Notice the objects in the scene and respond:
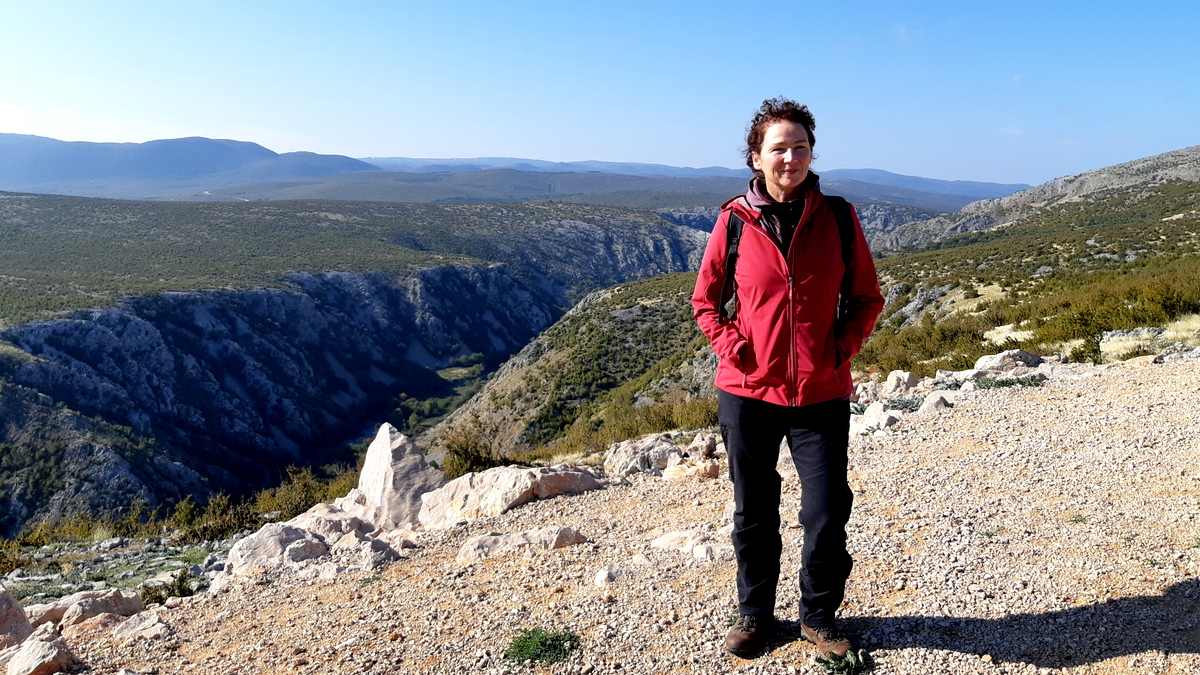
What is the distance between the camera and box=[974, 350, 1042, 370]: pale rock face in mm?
9891

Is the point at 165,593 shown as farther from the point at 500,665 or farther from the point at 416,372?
the point at 416,372

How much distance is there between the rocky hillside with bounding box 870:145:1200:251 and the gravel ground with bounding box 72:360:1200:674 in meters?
57.7

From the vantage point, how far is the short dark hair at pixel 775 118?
3057mm

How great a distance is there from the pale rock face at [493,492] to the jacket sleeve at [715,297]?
14.0 ft

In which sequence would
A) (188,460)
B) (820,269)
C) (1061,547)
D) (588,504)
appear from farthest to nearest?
(188,460) → (588,504) → (1061,547) → (820,269)

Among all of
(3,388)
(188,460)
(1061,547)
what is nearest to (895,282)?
(1061,547)

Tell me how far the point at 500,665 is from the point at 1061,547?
324 centimetres

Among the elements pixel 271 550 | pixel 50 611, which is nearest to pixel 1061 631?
pixel 271 550

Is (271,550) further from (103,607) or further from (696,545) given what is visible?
(696,545)

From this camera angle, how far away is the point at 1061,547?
4.22 metres

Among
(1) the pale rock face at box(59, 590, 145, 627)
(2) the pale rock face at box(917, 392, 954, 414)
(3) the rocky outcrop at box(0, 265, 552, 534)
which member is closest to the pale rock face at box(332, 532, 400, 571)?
(1) the pale rock face at box(59, 590, 145, 627)

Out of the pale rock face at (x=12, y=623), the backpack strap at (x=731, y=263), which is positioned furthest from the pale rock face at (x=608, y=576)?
the pale rock face at (x=12, y=623)

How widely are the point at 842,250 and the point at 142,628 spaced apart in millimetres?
5038

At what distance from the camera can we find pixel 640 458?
27.8 feet
